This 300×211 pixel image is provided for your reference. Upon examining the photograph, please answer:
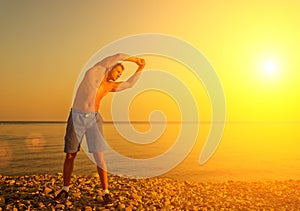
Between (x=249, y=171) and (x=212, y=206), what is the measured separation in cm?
1766

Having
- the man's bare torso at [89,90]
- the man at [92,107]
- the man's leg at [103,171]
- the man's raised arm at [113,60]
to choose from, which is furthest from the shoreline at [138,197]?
the man's raised arm at [113,60]

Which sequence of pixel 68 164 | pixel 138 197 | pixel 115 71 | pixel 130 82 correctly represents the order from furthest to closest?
pixel 138 197
pixel 130 82
pixel 68 164
pixel 115 71

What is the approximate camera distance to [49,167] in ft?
90.6

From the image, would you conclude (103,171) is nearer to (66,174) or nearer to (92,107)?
(66,174)

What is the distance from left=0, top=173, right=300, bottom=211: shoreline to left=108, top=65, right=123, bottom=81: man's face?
311 centimetres

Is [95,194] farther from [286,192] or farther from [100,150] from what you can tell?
[286,192]

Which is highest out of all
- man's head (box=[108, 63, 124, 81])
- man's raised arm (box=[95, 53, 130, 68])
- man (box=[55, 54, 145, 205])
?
A: man's raised arm (box=[95, 53, 130, 68])

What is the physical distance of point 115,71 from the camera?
8.62 m

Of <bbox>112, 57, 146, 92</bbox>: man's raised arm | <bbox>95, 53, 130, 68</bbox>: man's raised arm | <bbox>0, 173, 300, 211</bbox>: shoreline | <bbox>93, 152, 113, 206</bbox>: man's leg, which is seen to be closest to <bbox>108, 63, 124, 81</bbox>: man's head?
<bbox>95, 53, 130, 68</bbox>: man's raised arm

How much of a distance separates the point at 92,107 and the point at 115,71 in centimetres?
99

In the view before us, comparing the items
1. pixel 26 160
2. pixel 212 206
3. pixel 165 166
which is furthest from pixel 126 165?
pixel 212 206

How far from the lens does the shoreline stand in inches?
355

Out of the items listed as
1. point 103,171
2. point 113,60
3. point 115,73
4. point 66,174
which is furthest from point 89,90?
point 66,174

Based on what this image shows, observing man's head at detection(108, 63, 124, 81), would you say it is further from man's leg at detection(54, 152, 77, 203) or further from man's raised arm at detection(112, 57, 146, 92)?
man's leg at detection(54, 152, 77, 203)
